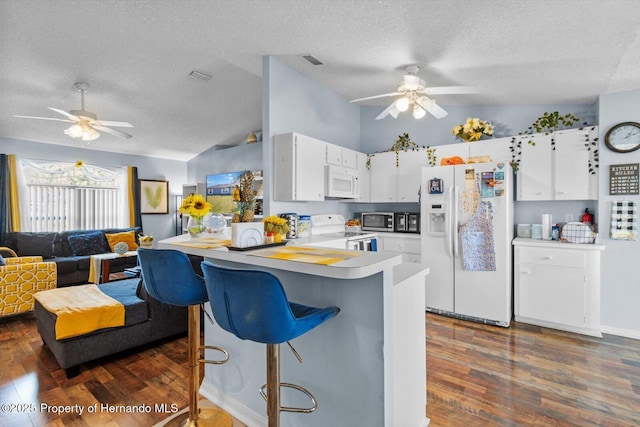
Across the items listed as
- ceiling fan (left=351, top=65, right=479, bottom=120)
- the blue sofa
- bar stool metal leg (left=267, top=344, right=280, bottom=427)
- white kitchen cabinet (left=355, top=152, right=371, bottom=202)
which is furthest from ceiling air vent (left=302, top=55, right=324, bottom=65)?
the blue sofa

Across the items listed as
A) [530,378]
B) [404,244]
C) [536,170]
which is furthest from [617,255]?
[404,244]

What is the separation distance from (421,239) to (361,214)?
1229 millimetres

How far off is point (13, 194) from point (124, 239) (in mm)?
1772

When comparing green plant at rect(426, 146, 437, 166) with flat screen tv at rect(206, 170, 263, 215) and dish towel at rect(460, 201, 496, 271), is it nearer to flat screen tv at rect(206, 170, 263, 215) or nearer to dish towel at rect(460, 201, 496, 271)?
dish towel at rect(460, 201, 496, 271)

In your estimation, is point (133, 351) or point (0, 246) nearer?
point (133, 351)

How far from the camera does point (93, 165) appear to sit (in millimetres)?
6215

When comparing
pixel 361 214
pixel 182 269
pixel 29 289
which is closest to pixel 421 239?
pixel 361 214

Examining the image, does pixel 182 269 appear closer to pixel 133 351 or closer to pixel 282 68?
pixel 133 351

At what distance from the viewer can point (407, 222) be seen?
13.9 ft

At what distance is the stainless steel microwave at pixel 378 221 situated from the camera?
4.37 m

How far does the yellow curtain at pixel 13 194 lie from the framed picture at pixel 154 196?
1.97 metres

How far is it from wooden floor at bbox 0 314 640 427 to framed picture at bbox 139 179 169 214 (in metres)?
4.10

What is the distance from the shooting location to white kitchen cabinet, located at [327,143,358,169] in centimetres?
396

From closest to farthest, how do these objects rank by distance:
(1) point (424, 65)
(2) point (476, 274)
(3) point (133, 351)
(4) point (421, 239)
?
1. (3) point (133, 351)
2. (1) point (424, 65)
3. (2) point (476, 274)
4. (4) point (421, 239)
